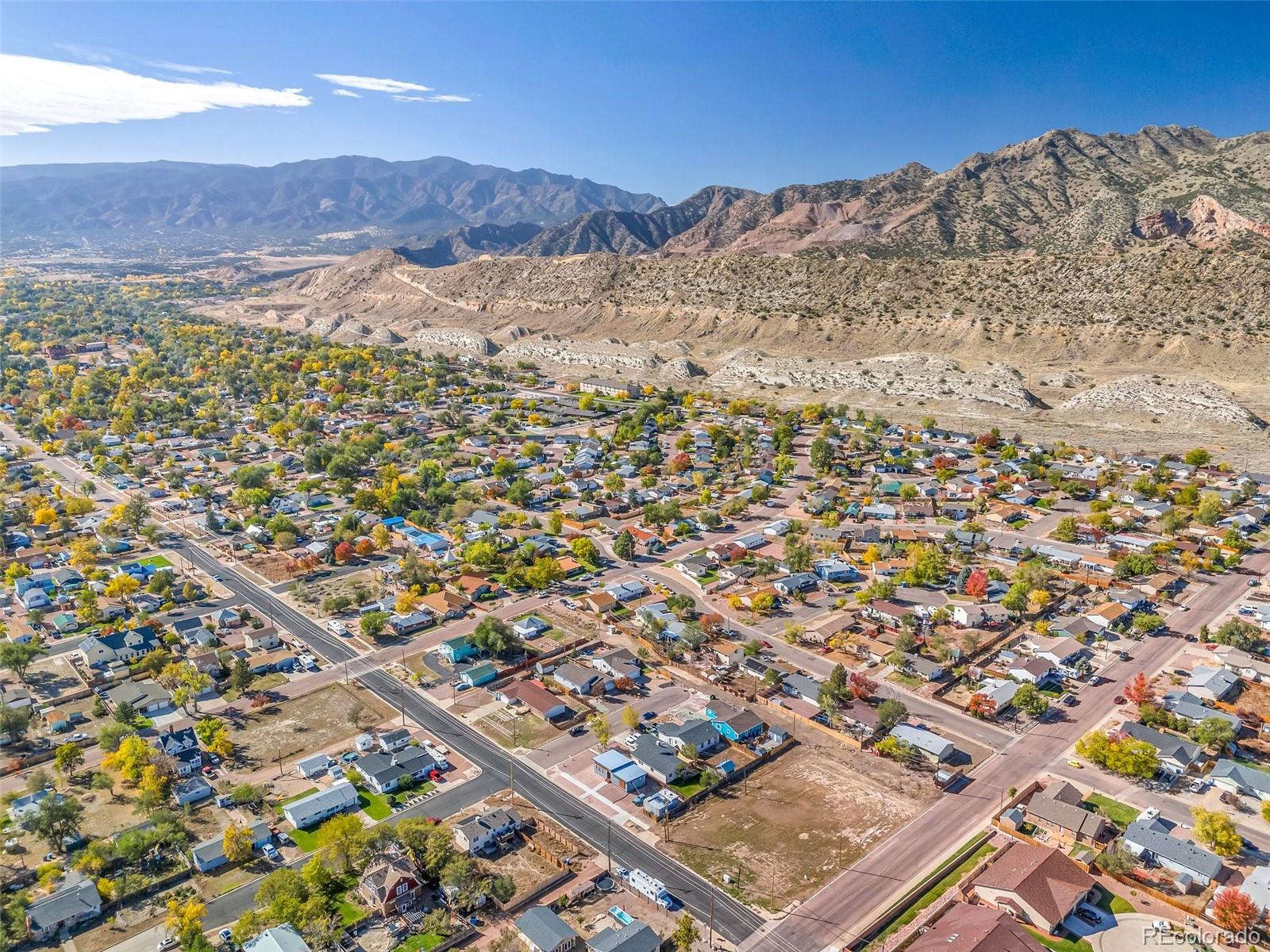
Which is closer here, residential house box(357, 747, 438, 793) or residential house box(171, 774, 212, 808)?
residential house box(171, 774, 212, 808)

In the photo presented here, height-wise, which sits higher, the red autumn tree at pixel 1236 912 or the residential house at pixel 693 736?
the red autumn tree at pixel 1236 912

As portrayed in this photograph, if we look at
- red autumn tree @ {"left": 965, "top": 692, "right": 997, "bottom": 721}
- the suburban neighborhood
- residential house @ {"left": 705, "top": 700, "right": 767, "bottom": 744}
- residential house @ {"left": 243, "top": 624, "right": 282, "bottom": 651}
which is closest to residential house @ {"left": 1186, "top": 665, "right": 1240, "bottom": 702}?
the suburban neighborhood

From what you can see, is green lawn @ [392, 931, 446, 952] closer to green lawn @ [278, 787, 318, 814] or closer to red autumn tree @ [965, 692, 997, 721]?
green lawn @ [278, 787, 318, 814]

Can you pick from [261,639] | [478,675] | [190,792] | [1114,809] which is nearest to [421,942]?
[190,792]

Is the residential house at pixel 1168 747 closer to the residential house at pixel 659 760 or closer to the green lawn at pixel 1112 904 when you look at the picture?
the green lawn at pixel 1112 904

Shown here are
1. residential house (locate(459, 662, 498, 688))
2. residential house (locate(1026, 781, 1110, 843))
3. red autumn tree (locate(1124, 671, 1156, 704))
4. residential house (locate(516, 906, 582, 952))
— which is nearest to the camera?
residential house (locate(516, 906, 582, 952))

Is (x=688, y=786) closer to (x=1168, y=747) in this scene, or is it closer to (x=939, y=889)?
(x=939, y=889)

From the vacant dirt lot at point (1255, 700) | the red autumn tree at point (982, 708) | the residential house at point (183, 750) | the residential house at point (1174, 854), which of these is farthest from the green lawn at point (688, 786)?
the vacant dirt lot at point (1255, 700)
